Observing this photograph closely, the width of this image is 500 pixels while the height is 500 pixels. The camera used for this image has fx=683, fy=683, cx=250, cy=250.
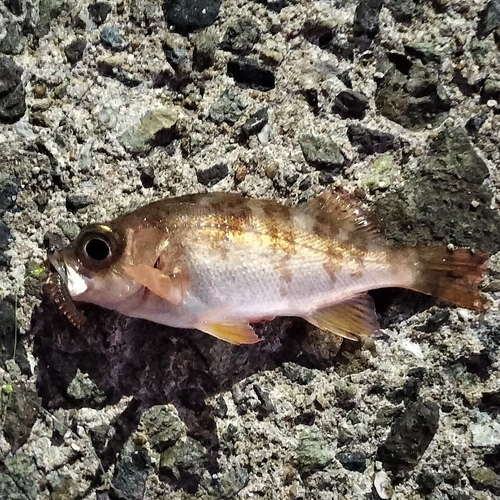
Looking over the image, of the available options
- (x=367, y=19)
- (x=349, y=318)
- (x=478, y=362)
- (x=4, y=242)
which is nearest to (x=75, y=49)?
(x=4, y=242)

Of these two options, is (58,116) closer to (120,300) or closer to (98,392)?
(120,300)

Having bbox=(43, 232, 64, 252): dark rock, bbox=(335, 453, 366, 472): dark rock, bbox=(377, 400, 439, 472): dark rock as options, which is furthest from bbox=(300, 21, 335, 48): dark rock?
bbox=(335, 453, 366, 472): dark rock

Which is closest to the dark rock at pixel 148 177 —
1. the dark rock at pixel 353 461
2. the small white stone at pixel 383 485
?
the dark rock at pixel 353 461

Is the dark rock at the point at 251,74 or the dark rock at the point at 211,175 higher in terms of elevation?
the dark rock at the point at 251,74

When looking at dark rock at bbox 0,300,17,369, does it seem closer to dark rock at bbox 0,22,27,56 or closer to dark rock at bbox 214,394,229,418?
dark rock at bbox 214,394,229,418

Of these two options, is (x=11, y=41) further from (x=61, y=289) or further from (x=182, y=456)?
(x=182, y=456)

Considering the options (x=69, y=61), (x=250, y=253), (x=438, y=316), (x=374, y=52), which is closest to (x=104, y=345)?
(x=250, y=253)

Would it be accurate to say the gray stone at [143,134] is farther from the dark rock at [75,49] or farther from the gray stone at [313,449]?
the gray stone at [313,449]
